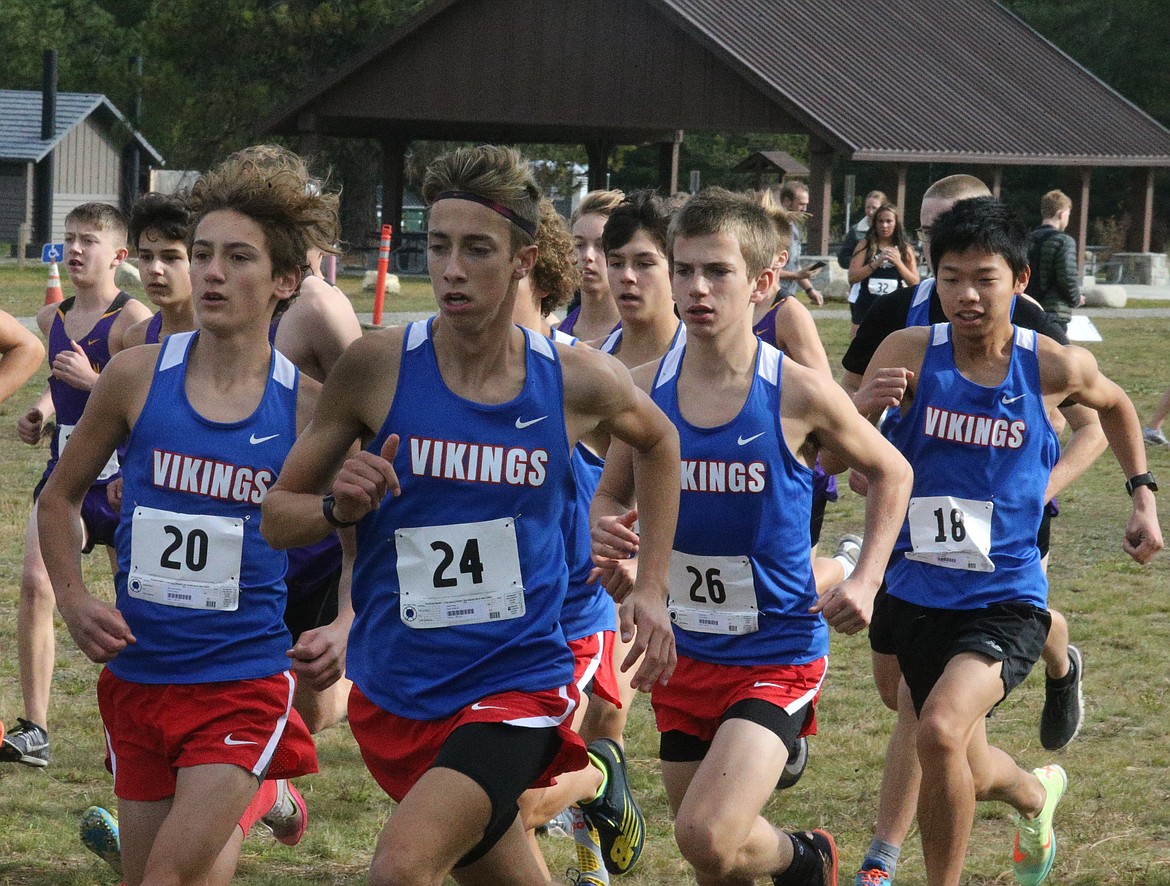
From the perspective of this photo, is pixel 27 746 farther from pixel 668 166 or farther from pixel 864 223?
pixel 668 166

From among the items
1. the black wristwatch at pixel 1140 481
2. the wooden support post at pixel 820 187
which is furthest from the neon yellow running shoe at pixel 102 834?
the wooden support post at pixel 820 187

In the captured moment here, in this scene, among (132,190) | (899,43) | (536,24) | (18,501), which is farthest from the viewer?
(132,190)

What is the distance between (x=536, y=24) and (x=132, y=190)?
81.7ft

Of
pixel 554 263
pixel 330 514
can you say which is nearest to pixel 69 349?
pixel 554 263

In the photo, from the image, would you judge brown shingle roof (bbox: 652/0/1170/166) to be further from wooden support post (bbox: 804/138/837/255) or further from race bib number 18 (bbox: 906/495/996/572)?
race bib number 18 (bbox: 906/495/996/572)

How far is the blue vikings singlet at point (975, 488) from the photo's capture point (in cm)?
472

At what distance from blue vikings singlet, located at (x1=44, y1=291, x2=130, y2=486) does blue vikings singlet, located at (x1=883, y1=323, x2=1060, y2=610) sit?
298cm

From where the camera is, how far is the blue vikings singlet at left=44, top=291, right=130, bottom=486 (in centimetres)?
609

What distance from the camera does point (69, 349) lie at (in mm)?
6375

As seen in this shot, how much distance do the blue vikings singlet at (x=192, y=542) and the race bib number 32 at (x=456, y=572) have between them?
522 mm

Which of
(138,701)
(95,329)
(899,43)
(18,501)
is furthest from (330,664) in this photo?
(899,43)

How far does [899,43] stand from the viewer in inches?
1426

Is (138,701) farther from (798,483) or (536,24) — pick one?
(536,24)

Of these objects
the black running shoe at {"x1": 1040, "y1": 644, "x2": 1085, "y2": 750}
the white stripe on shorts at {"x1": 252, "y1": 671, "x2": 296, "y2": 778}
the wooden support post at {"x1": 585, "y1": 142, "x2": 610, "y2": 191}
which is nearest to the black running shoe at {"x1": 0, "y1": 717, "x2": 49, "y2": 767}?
the white stripe on shorts at {"x1": 252, "y1": 671, "x2": 296, "y2": 778}
